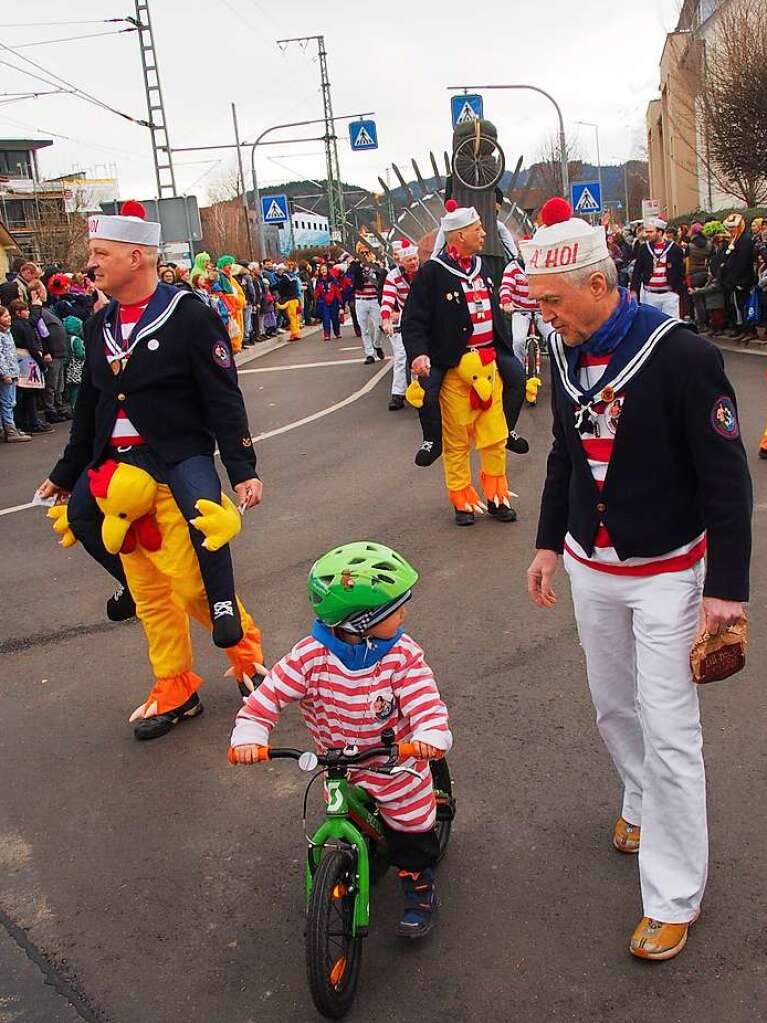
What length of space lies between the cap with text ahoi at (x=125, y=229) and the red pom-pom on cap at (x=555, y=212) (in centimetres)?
195

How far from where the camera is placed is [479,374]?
305 inches

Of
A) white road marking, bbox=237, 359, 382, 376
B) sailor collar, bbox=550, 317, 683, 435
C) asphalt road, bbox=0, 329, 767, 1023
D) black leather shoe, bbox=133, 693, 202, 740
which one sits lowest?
asphalt road, bbox=0, 329, 767, 1023

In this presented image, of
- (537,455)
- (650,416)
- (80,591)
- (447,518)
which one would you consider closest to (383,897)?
(650,416)

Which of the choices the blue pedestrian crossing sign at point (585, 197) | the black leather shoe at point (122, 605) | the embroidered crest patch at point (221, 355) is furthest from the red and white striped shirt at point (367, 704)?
the blue pedestrian crossing sign at point (585, 197)

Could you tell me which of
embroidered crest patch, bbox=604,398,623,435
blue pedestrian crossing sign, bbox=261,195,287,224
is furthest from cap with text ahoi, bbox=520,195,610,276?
blue pedestrian crossing sign, bbox=261,195,287,224

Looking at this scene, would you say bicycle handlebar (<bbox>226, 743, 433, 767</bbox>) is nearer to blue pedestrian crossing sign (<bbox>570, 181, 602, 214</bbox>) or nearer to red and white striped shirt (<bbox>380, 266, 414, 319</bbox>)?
red and white striped shirt (<bbox>380, 266, 414, 319</bbox>)

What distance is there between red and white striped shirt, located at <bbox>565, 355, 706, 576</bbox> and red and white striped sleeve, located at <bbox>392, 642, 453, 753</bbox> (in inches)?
24.4

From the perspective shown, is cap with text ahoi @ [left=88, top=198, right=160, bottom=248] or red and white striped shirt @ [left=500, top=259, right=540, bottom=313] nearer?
cap with text ahoi @ [left=88, top=198, right=160, bottom=248]

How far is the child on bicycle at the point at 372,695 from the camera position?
3102mm

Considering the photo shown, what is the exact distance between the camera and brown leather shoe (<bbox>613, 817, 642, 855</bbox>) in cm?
362

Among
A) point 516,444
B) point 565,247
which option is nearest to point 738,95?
point 516,444

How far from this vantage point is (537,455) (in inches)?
403

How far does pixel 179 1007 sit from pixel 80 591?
4404 mm

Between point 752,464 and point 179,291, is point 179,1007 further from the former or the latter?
point 752,464
